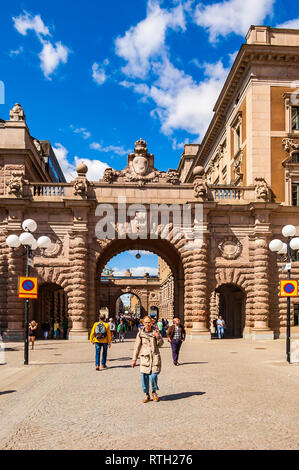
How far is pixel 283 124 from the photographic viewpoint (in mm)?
33094

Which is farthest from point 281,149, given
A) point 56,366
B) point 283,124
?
point 56,366

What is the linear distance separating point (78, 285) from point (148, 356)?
2011cm

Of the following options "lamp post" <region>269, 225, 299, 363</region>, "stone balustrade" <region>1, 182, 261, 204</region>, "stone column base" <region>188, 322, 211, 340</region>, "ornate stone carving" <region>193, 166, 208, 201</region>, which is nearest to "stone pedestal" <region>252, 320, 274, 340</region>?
"stone column base" <region>188, 322, 211, 340</region>

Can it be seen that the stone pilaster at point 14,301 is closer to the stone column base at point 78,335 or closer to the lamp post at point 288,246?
the stone column base at point 78,335

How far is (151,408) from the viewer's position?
9.92 meters

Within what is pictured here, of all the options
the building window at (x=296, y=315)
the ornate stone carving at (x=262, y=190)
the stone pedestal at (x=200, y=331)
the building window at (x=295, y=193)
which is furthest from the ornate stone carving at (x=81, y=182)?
the building window at (x=296, y=315)

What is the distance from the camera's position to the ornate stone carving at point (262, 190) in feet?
102

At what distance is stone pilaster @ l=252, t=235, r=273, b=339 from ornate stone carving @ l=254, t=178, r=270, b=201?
252 cm

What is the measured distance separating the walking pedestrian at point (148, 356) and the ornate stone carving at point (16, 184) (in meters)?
21.2

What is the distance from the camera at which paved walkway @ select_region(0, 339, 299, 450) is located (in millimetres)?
7473

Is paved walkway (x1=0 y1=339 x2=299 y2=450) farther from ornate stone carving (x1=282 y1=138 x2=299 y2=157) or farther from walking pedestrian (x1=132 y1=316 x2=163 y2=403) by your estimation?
ornate stone carving (x1=282 y1=138 x2=299 y2=157)

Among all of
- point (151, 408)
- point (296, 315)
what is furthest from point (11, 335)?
point (151, 408)

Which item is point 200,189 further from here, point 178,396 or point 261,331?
point 178,396
